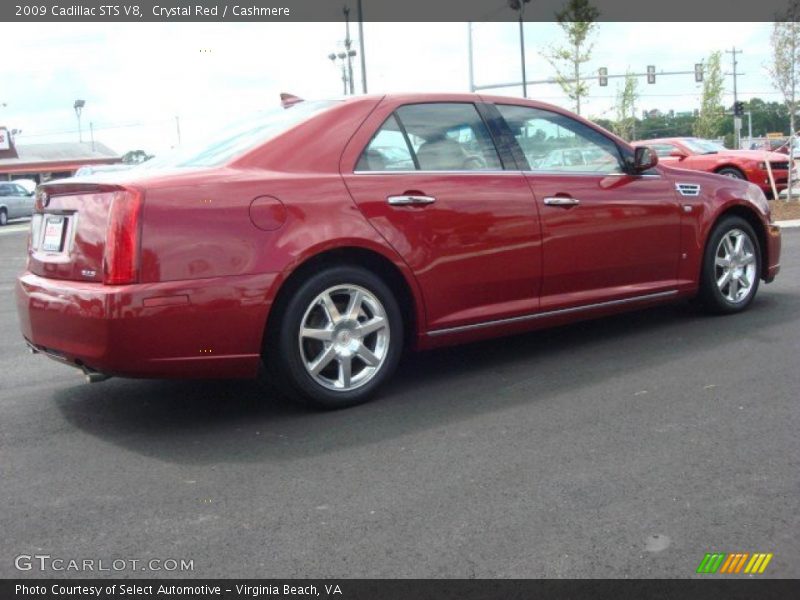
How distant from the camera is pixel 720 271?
20.2ft

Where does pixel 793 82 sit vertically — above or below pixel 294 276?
above

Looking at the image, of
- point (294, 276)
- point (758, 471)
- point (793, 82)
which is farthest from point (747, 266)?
point (793, 82)

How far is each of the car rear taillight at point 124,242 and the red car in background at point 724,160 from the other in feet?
45.4

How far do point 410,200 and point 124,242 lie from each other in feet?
4.78

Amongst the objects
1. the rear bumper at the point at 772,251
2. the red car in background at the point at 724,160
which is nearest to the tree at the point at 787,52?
the red car in background at the point at 724,160

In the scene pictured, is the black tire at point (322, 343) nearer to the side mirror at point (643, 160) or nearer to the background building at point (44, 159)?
the side mirror at point (643, 160)

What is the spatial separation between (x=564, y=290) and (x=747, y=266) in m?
1.90

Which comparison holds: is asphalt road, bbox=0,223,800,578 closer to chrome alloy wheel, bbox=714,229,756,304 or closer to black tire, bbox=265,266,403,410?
black tire, bbox=265,266,403,410

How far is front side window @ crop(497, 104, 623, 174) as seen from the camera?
521cm

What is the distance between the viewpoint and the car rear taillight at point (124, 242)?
3812 millimetres

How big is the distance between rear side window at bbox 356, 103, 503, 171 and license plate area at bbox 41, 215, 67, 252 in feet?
4.77

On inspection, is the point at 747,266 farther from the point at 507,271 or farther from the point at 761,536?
the point at 761,536

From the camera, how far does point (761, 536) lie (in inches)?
113
